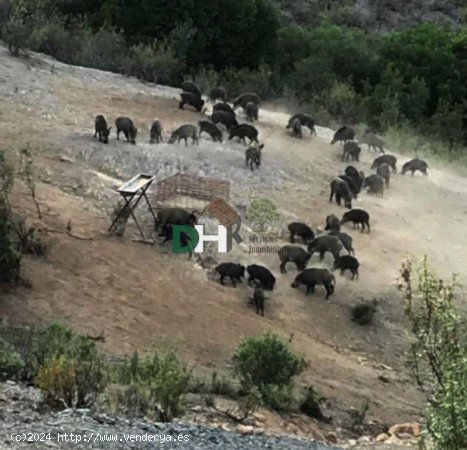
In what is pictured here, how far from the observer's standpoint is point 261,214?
20672mm

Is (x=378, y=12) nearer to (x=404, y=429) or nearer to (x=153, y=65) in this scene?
(x=153, y=65)

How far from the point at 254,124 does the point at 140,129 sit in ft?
14.0

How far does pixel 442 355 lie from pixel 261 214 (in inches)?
473

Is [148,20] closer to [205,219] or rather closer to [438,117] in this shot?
[438,117]

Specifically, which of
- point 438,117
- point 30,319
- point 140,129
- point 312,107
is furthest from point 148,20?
point 30,319

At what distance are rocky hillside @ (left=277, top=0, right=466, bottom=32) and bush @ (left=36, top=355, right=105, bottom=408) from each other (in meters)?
50.0

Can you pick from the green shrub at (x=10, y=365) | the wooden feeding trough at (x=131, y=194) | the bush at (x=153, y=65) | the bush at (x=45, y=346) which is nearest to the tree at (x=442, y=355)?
the bush at (x=45, y=346)

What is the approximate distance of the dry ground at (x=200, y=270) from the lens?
15.0m

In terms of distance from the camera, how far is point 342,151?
89.4ft

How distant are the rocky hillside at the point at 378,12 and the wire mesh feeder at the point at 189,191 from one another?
1529 inches

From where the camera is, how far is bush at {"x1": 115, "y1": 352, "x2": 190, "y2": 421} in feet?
35.3

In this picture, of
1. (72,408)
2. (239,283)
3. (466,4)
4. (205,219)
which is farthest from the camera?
(466,4)

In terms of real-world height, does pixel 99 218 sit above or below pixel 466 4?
below

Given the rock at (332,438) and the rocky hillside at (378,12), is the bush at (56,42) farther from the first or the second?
the rocky hillside at (378,12)
